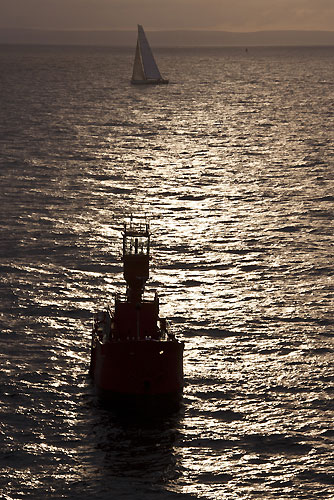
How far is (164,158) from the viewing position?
469 feet

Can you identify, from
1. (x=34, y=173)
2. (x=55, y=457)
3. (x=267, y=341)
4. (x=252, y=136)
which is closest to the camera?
(x=55, y=457)

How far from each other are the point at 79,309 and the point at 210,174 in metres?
66.0

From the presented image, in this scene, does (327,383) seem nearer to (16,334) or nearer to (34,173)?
(16,334)

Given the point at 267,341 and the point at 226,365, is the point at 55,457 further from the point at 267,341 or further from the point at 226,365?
the point at 267,341

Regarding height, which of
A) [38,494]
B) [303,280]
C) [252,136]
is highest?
[252,136]

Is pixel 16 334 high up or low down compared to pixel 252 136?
down

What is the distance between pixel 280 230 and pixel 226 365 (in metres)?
36.9

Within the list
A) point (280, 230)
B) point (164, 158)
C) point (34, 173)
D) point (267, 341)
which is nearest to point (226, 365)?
point (267, 341)

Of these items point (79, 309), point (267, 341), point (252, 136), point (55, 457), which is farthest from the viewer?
point (252, 136)

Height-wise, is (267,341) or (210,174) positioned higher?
(210,174)


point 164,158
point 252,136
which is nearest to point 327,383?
point 164,158

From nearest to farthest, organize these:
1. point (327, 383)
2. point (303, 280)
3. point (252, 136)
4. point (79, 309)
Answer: point (327, 383) → point (79, 309) → point (303, 280) → point (252, 136)

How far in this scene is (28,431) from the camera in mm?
44906

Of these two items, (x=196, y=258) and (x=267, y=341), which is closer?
(x=267, y=341)
